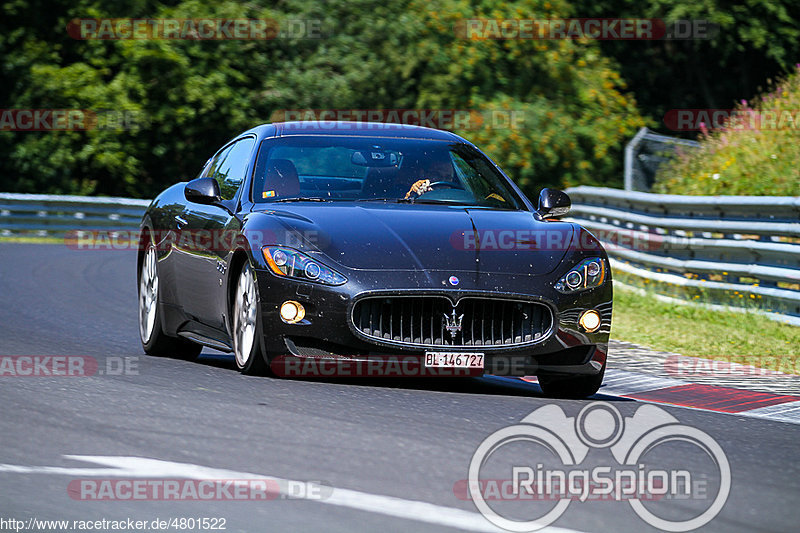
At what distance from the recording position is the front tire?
7.94 m

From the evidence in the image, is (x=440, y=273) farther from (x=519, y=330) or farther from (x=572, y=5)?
(x=572, y=5)

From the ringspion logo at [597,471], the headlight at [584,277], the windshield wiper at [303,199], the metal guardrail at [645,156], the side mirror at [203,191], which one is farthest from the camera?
the metal guardrail at [645,156]

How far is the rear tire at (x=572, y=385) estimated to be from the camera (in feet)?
26.9

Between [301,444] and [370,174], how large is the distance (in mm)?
3127

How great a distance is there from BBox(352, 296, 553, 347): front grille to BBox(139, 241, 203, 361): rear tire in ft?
7.13

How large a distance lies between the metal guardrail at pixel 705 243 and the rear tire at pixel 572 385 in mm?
4283

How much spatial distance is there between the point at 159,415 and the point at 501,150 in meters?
25.5

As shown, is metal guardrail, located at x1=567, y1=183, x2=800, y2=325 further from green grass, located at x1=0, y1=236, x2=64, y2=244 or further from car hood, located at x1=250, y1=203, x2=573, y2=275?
green grass, located at x1=0, y1=236, x2=64, y2=244

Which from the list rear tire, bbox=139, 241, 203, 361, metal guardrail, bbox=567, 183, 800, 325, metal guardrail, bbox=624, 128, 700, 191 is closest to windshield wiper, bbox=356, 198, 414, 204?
rear tire, bbox=139, 241, 203, 361

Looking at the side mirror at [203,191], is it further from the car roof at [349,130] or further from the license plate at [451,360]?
the license plate at [451,360]

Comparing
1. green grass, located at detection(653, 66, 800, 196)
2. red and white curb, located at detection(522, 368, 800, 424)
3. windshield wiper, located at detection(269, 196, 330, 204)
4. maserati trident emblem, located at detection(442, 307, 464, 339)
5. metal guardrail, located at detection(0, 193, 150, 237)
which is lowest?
metal guardrail, located at detection(0, 193, 150, 237)

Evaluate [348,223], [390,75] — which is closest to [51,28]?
[390,75]

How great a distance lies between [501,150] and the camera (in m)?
31.9

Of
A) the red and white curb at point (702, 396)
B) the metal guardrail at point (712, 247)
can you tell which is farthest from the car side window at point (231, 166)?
the metal guardrail at point (712, 247)
